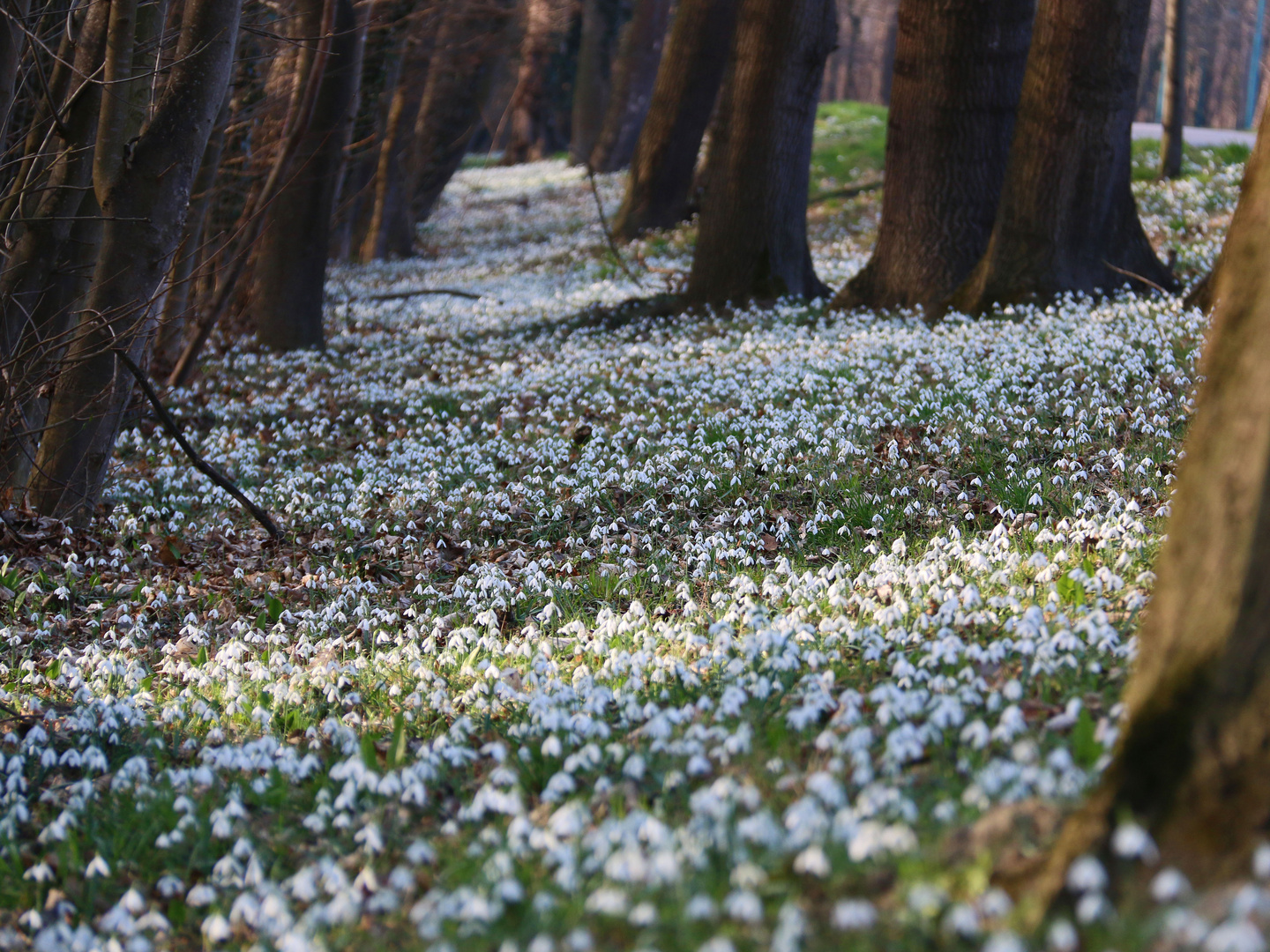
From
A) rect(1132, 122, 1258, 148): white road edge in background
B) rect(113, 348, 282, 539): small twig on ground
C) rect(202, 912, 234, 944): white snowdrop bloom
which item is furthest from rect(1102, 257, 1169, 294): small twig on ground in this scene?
rect(1132, 122, 1258, 148): white road edge in background

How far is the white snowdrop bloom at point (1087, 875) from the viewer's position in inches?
80.5

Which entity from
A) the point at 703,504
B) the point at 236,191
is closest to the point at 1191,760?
the point at 703,504

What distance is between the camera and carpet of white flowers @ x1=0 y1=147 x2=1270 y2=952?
2.54 m

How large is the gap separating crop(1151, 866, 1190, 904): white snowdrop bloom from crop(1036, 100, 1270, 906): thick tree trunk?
0.08 m

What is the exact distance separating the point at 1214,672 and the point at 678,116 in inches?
798

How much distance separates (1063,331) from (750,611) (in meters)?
6.33

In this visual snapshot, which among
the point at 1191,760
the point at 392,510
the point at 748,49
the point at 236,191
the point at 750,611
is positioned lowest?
the point at 392,510

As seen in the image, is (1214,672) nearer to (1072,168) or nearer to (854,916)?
(854,916)

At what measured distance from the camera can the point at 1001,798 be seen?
2.65 m

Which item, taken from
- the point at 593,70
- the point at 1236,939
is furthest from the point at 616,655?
the point at 593,70

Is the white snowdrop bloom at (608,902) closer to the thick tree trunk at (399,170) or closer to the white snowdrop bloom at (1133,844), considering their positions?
the white snowdrop bloom at (1133,844)

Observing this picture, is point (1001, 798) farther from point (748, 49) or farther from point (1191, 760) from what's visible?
point (748, 49)

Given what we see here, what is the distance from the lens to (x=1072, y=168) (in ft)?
34.0

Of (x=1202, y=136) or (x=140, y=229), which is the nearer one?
(x=140, y=229)
